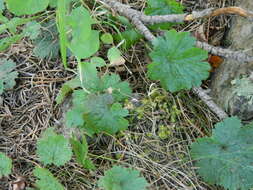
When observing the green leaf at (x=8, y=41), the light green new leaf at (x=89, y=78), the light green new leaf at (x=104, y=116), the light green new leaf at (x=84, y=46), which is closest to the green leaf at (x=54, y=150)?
the light green new leaf at (x=104, y=116)

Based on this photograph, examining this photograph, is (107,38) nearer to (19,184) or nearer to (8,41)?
(8,41)

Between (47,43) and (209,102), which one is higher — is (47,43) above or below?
above

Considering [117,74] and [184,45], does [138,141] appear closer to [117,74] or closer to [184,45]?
[117,74]

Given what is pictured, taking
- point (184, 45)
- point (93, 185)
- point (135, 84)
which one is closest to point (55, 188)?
point (93, 185)

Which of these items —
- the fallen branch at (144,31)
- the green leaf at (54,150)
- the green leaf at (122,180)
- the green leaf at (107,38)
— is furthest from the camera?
the green leaf at (107,38)

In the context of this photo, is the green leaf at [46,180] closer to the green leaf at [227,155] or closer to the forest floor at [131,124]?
the forest floor at [131,124]

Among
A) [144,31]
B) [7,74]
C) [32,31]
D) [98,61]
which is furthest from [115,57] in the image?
[7,74]
